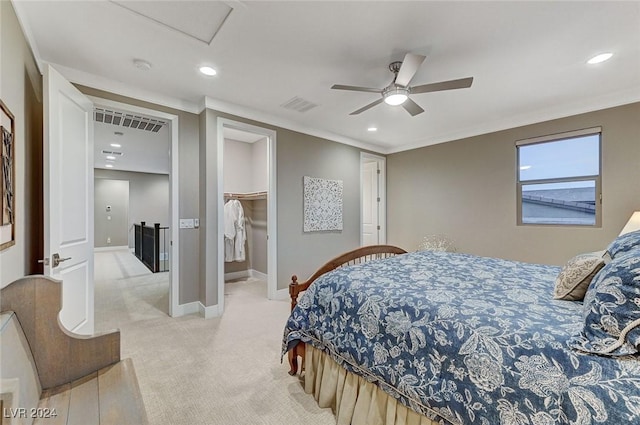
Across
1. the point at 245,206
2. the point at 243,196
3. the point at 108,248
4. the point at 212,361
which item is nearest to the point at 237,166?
the point at 243,196

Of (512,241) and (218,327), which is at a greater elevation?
(512,241)

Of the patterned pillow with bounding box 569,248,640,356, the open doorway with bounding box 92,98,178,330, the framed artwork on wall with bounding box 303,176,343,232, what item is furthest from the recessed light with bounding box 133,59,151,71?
the patterned pillow with bounding box 569,248,640,356

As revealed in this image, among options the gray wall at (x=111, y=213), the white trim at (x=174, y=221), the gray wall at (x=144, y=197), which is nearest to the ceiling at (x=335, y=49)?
the white trim at (x=174, y=221)

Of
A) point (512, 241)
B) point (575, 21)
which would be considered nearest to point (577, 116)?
point (512, 241)

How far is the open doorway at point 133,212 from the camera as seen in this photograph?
326cm

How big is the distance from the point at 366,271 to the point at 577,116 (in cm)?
359

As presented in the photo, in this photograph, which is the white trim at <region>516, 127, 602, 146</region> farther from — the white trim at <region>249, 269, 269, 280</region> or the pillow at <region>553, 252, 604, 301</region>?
the white trim at <region>249, 269, 269, 280</region>

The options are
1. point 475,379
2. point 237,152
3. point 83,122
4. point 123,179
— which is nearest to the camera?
A: point 475,379

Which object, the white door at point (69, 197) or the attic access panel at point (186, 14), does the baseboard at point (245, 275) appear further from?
the attic access panel at point (186, 14)

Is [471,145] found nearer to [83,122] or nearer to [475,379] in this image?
[475,379]

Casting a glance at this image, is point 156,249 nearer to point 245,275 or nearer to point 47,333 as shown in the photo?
point 245,275

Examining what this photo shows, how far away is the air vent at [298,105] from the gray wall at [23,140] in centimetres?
222

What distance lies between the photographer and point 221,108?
3.34 meters

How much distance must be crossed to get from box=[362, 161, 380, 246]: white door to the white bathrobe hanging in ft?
7.91
